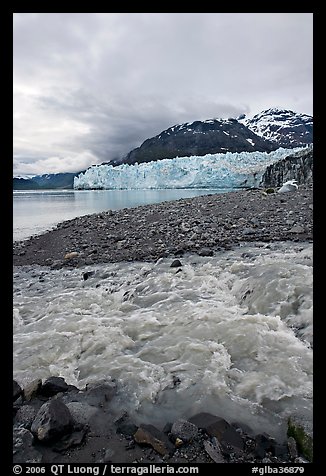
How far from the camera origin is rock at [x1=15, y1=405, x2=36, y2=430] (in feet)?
8.85

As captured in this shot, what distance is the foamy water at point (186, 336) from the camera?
3.26 metres

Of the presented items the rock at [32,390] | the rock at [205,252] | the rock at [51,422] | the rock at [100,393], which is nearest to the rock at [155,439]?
the rock at [51,422]

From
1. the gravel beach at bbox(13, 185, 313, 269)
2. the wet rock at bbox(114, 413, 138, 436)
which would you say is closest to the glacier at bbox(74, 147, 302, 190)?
the gravel beach at bbox(13, 185, 313, 269)

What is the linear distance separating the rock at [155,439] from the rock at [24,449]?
79cm

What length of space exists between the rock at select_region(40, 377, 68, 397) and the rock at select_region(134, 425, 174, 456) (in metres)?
1.13

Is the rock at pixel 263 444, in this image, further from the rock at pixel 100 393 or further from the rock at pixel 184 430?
the rock at pixel 100 393

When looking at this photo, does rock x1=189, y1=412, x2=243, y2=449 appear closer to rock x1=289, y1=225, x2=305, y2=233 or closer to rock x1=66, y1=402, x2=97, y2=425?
rock x1=66, y1=402, x2=97, y2=425

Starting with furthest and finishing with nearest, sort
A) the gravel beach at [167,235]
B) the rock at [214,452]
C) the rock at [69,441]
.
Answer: the gravel beach at [167,235] < the rock at [69,441] < the rock at [214,452]

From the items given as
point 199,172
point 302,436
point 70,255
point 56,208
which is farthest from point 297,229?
point 199,172

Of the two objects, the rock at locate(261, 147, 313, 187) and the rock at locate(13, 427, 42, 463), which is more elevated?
the rock at locate(261, 147, 313, 187)

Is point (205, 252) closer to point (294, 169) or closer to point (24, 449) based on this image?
point (24, 449)
